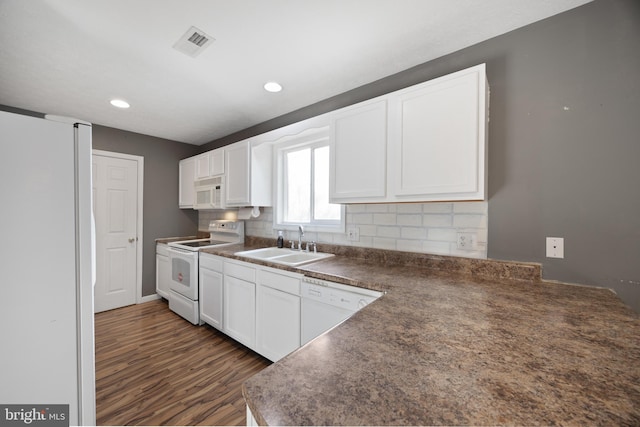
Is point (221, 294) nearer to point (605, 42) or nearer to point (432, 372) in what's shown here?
point (432, 372)

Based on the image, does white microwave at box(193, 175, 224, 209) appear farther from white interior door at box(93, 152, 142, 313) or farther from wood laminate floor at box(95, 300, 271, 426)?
wood laminate floor at box(95, 300, 271, 426)

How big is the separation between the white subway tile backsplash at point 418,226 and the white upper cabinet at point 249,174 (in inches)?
38.8

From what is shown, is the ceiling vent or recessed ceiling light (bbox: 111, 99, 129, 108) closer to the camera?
the ceiling vent

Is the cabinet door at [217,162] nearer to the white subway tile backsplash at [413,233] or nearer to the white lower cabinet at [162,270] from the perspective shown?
the white lower cabinet at [162,270]

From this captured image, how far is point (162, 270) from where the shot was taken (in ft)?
11.8

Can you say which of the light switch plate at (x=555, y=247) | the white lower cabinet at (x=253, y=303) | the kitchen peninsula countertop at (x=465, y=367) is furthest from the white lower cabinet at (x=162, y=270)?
the light switch plate at (x=555, y=247)

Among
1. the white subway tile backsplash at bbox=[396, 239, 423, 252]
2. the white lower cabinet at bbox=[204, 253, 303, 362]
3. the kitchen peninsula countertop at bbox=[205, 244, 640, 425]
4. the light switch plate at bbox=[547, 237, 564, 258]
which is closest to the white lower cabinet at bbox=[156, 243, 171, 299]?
the white lower cabinet at bbox=[204, 253, 303, 362]

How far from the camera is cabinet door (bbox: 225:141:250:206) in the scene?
2.86 m

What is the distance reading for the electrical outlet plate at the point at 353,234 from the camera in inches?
88.1

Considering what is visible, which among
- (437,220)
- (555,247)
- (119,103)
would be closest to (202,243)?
(119,103)

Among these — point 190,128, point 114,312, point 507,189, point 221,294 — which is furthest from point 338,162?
point 114,312

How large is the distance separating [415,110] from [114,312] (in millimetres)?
4122

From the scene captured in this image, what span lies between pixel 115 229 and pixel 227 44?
3.07 metres

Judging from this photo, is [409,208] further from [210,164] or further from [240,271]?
[210,164]
